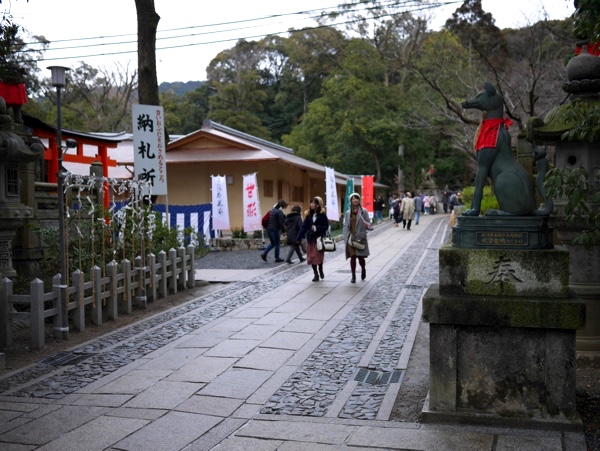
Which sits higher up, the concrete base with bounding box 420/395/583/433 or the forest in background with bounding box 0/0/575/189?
the forest in background with bounding box 0/0/575/189

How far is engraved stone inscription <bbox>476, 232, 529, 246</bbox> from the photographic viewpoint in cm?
484

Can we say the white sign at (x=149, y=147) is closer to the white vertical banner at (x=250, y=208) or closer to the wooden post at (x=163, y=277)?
the wooden post at (x=163, y=277)

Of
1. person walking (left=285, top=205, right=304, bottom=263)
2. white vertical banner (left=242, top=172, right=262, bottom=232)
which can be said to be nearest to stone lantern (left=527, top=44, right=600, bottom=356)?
person walking (left=285, top=205, right=304, bottom=263)

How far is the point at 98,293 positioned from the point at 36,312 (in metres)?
1.49

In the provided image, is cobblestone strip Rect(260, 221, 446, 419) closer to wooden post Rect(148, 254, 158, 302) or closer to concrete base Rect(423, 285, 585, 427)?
concrete base Rect(423, 285, 585, 427)

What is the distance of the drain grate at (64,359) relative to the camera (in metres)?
6.99

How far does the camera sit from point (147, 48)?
13.9 metres

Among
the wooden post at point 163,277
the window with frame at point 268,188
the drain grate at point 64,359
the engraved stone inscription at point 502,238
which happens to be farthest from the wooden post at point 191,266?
the window with frame at point 268,188

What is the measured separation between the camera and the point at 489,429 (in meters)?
4.63

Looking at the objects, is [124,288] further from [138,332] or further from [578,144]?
[578,144]

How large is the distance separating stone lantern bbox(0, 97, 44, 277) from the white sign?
13.3 feet

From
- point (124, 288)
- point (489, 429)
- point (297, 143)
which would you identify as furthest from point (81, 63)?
point (489, 429)

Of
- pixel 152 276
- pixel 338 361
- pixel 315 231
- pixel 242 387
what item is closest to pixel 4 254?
pixel 152 276

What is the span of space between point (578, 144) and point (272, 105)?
46.9 m
